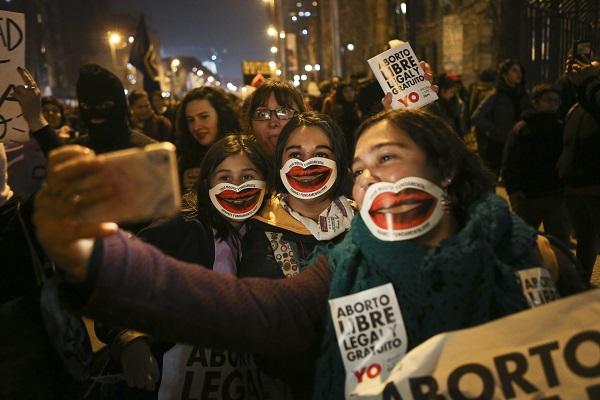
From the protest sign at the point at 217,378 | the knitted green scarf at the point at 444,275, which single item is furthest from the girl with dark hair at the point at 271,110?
the knitted green scarf at the point at 444,275

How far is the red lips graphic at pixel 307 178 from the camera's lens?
10.7 ft

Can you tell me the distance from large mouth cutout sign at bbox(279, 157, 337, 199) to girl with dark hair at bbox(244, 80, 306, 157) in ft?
4.07

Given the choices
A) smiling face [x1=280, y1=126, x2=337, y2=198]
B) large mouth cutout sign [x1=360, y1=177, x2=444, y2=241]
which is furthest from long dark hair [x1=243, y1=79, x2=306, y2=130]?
large mouth cutout sign [x1=360, y1=177, x2=444, y2=241]

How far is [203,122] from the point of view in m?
5.06

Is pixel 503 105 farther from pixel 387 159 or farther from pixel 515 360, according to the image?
pixel 515 360

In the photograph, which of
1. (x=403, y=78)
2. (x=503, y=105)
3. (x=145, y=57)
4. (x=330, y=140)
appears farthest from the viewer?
(x=145, y=57)

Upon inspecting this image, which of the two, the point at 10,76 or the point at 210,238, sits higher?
the point at 10,76

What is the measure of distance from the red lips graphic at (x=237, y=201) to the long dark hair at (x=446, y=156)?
1.16m

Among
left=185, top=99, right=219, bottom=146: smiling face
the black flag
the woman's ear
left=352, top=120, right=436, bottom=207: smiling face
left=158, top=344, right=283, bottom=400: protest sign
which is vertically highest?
the black flag

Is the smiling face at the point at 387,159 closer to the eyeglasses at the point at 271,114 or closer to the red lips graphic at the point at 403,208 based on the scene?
the red lips graphic at the point at 403,208

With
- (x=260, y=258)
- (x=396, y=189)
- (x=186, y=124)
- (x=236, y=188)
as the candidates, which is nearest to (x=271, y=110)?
(x=186, y=124)

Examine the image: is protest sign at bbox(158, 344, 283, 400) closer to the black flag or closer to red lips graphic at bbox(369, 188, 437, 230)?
red lips graphic at bbox(369, 188, 437, 230)

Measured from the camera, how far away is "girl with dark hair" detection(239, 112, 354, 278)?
116 inches

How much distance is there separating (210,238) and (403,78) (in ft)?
7.38
